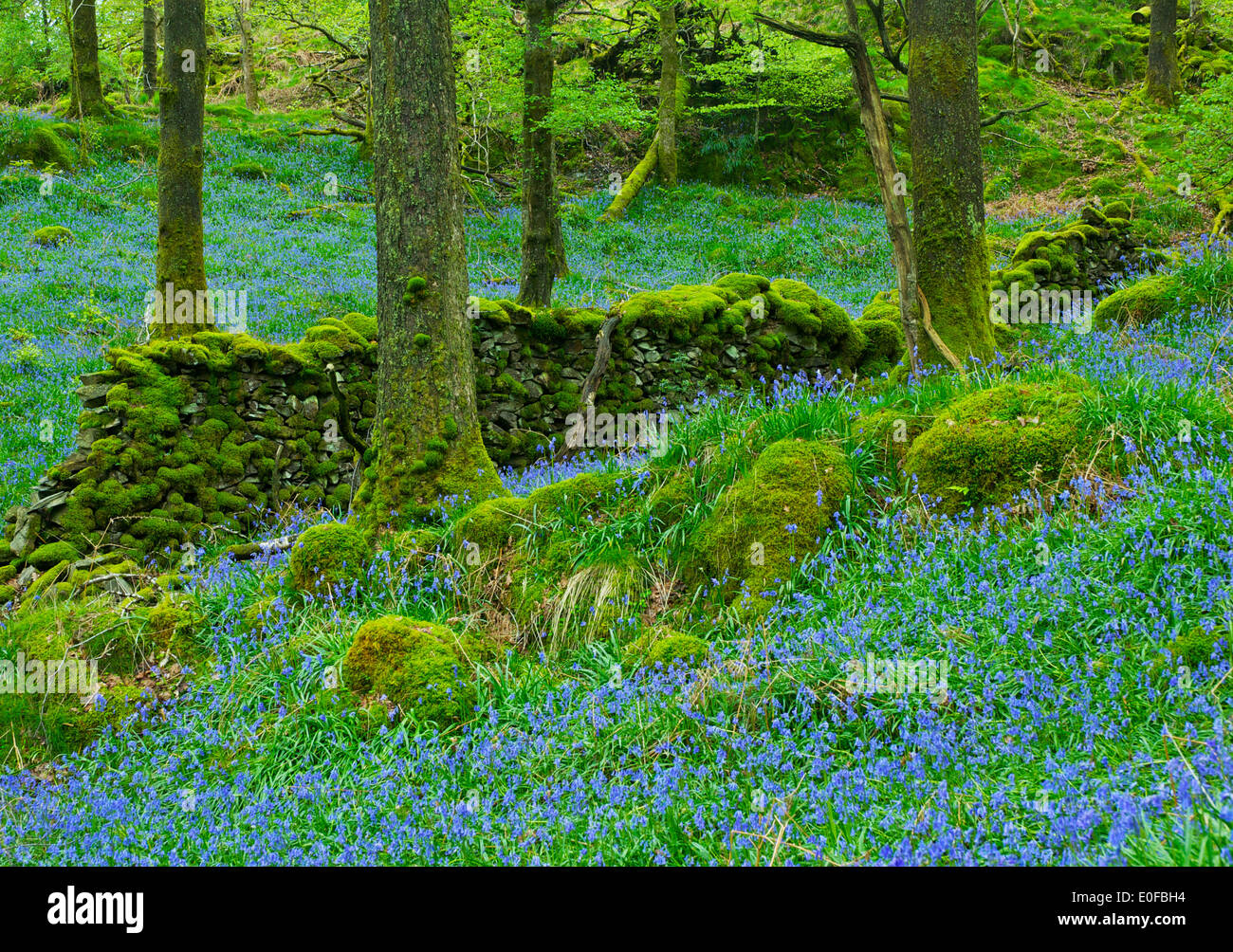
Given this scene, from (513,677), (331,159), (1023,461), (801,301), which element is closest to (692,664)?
(513,677)

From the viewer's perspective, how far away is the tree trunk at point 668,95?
2345 cm

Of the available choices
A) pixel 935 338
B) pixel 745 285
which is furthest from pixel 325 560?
pixel 745 285

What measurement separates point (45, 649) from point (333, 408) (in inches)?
170

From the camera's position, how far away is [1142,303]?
11.0 meters

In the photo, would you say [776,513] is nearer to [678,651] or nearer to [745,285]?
[678,651]

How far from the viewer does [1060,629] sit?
3838 millimetres

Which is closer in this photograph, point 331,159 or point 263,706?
point 263,706

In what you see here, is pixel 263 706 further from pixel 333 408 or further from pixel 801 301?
pixel 801 301

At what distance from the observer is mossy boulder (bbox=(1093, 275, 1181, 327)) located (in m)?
10.9

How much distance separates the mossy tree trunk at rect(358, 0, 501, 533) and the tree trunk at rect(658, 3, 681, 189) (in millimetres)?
17955

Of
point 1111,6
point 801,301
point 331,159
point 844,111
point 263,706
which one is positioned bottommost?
point 263,706

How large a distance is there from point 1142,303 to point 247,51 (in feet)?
88.8

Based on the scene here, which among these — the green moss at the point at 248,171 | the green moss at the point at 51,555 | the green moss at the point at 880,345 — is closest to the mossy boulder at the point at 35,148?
the green moss at the point at 248,171
